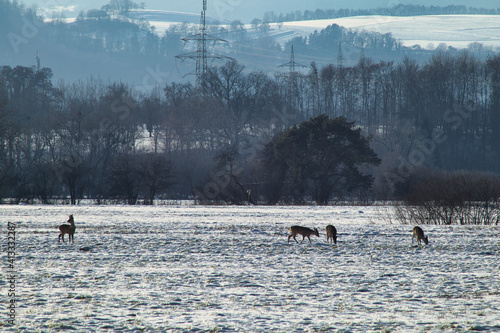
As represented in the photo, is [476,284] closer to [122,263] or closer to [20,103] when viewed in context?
[122,263]

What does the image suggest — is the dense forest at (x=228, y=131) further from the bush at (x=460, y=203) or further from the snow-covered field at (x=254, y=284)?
the snow-covered field at (x=254, y=284)

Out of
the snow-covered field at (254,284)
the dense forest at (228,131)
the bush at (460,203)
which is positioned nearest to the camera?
the snow-covered field at (254,284)

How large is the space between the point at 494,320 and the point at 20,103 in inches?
4029

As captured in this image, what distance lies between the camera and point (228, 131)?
9019 centimetres

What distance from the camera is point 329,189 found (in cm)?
5431

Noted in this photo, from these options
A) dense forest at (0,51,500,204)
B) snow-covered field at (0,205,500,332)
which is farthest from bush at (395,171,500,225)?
dense forest at (0,51,500,204)

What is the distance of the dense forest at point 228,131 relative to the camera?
56250 mm

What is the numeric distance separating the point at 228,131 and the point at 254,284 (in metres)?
78.5

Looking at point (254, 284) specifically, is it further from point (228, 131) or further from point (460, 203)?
point (228, 131)

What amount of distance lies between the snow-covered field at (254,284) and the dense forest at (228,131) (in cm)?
3587

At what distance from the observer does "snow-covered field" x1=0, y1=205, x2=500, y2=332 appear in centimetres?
916

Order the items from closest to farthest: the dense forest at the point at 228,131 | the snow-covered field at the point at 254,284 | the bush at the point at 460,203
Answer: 1. the snow-covered field at the point at 254,284
2. the bush at the point at 460,203
3. the dense forest at the point at 228,131

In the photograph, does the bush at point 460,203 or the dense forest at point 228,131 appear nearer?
the bush at point 460,203

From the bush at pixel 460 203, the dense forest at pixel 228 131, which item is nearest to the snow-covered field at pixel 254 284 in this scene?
the bush at pixel 460 203
